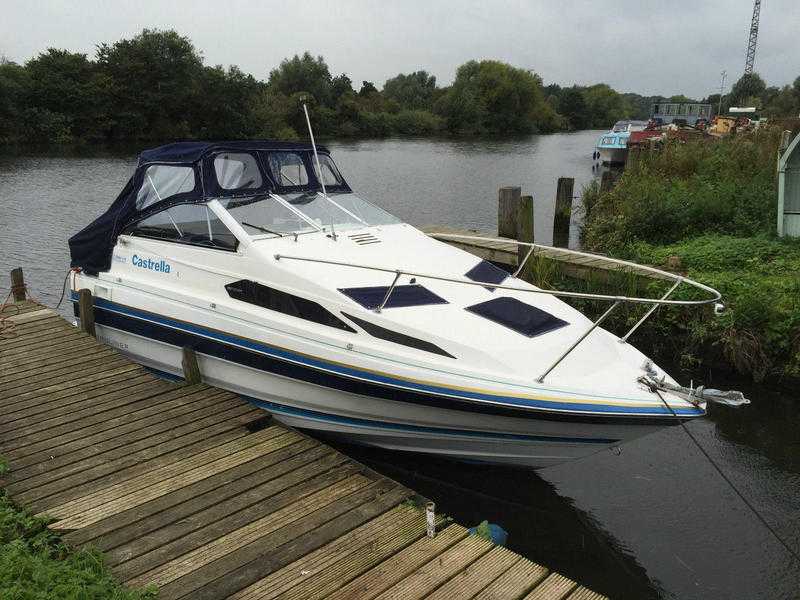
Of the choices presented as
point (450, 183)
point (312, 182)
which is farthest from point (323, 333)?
point (450, 183)

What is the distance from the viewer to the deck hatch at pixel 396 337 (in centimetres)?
506

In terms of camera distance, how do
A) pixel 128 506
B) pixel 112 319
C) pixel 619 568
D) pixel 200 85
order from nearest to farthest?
pixel 128 506, pixel 619 568, pixel 112 319, pixel 200 85

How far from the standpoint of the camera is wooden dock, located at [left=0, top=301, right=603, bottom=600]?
3.79 metres

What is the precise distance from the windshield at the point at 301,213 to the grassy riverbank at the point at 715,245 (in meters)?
3.86

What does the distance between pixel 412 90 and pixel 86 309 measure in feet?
263

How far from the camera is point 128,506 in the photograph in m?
4.42

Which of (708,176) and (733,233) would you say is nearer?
(733,233)

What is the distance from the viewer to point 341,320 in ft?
17.6

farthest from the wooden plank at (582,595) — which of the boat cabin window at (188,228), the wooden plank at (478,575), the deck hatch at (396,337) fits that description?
the boat cabin window at (188,228)

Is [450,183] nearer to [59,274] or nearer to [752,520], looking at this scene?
[59,274]

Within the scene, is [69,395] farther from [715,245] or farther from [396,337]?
[715,245]

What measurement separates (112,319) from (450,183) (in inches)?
827

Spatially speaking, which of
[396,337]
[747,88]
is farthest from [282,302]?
[747,88]

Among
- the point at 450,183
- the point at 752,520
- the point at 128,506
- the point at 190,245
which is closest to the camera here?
the point at 128,506
